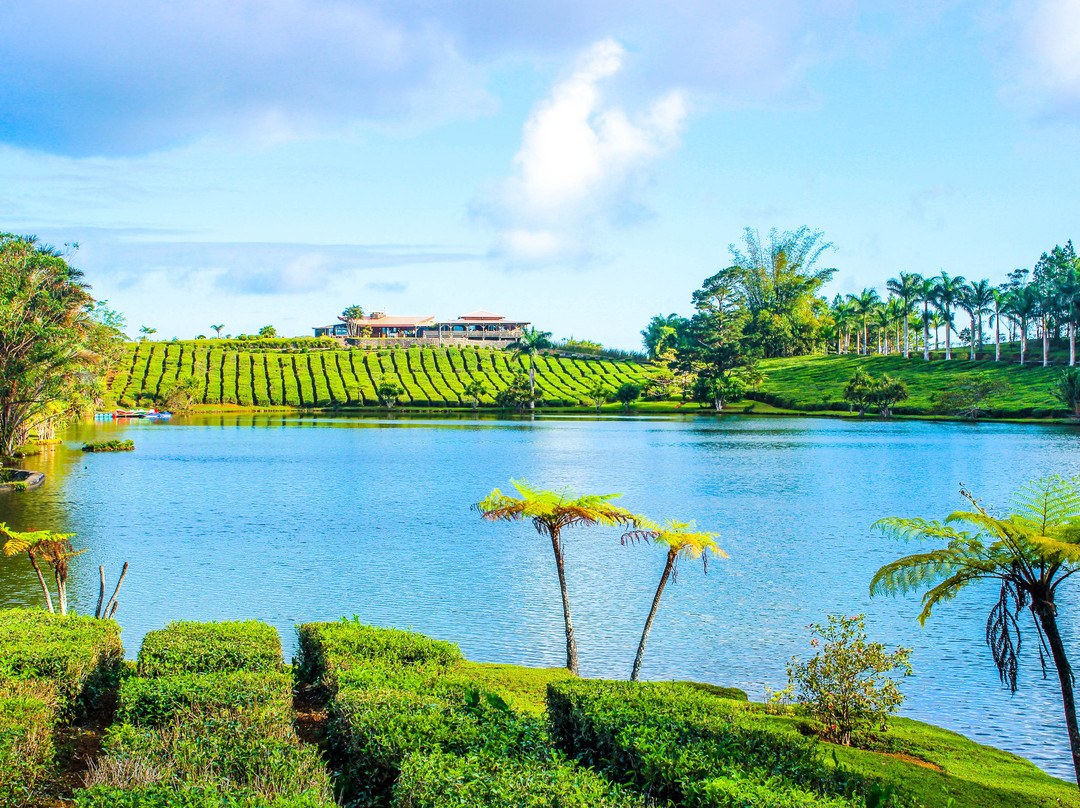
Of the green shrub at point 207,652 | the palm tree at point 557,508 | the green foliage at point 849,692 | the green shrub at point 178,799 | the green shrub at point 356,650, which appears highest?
the palm tree at point 557,508

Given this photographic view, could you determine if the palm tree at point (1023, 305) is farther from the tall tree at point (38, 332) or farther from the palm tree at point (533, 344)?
the tall tree at point (38, 332)

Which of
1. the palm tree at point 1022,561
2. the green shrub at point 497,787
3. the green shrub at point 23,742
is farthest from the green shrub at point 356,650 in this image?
the palm tree at point 1022,561

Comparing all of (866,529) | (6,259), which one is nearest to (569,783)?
(866,529)

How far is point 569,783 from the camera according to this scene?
6523 mm

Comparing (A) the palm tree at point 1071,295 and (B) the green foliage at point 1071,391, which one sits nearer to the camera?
(B) the green foliage at point 1071,391

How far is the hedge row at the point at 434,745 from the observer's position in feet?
21.2

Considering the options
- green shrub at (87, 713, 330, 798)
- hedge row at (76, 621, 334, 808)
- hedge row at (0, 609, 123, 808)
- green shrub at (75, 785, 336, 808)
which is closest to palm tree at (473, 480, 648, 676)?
hedge row at (76, 621, 334, 808)

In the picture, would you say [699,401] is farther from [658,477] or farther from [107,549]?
[107,549]

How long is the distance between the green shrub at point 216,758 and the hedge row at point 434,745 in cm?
58

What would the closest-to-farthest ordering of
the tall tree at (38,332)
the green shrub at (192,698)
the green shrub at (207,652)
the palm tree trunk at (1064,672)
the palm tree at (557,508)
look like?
the green shrub at (192,698), the palm tree trunk at (1064,672), the green shrub at (207,652), the palm tree at (557,508), the tall tree at (38,332)

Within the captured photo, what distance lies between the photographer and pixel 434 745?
293 inches

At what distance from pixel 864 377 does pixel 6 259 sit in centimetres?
9080

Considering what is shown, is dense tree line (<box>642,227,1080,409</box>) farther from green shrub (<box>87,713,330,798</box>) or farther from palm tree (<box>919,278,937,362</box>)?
green shrub (<box>87,713,330,798</box>)

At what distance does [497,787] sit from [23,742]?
14.8 feet
